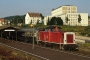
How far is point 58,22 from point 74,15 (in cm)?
1754

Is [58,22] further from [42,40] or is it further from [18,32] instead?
[42,40]

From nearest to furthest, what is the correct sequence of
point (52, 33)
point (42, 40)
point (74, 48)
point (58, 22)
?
1. point (74, 48)
2. point (52, 33)
3. point (42, 40)
4. point (58, 22)

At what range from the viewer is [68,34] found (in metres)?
→ 26.3

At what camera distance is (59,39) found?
90.5 ft

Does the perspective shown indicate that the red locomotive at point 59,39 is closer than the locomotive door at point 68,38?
Yes

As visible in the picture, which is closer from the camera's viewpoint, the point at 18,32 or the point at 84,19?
the point at 18,32

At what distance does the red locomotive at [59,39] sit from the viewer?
26.1 metres

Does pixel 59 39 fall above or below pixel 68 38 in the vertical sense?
below

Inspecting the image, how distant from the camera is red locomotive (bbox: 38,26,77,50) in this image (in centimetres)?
2612

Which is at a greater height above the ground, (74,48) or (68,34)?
(68,34)

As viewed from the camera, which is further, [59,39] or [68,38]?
[59,39]

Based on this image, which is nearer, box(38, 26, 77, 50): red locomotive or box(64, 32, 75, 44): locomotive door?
box(38, 26, 77, 50): red locomotive

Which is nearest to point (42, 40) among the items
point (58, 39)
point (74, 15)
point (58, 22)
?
point (58, 39)

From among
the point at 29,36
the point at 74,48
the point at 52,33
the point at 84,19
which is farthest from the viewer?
the point at 84,19
